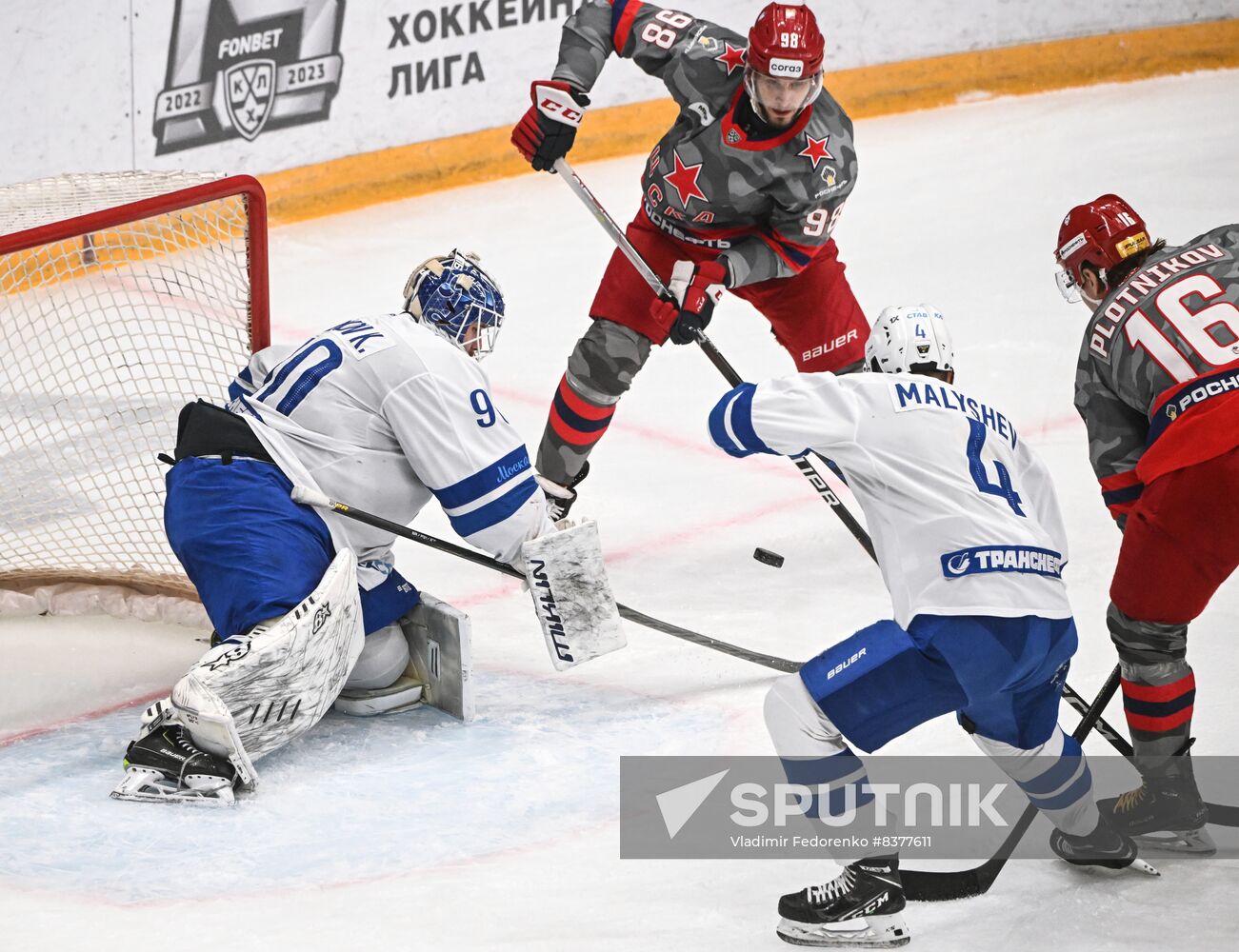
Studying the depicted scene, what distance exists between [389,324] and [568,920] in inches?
44.2

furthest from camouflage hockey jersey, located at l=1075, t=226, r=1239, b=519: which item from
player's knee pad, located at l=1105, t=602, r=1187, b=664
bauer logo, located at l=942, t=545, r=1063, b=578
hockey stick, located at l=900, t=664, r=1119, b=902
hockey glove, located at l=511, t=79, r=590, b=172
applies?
hockey glove, located at l=511, t=79, r=590, b=172

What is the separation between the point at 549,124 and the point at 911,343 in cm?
150

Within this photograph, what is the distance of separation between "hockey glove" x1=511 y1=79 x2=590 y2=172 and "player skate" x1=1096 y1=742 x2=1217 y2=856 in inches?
72.0

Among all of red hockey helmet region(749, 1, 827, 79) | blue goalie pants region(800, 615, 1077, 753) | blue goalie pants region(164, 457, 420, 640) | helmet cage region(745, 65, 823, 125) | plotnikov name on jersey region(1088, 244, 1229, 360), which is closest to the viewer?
blue goalie pants region(800, 615, 1077, 753)

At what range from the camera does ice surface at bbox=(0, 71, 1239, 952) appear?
91.4 inches

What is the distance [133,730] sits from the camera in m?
2.94

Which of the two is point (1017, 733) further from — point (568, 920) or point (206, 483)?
point (206, 483)

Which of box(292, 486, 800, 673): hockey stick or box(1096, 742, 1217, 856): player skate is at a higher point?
box(292, 486, 800, 673): hockey stick

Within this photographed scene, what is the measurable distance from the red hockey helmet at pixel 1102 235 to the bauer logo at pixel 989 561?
628 mm

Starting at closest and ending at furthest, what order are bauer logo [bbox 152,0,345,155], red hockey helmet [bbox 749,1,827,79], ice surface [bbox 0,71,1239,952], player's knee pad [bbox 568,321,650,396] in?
ice surface [bbox 0,71,1239,952], red hockey helmet [bbox 749,1,827,79], player's knee pad [bbox 568,321,650,396], bauer logo [bbox 152,0,345,155]

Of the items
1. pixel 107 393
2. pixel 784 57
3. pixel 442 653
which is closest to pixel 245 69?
pixel 107 393

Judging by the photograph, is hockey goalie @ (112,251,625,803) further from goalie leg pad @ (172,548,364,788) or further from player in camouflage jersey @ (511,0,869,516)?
player in camouflage jersey @ (511,0,869,516)

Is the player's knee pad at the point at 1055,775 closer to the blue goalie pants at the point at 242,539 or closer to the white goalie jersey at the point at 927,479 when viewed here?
the white goalie jersey at the point at 927,479

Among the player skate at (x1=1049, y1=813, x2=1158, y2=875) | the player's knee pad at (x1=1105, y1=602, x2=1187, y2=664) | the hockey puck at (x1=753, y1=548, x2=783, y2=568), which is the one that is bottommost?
the player skate at (x1=1049, y1=813, x2=1158, y2=875)
